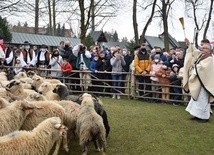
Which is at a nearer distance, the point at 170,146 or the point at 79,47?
the point at 170,146

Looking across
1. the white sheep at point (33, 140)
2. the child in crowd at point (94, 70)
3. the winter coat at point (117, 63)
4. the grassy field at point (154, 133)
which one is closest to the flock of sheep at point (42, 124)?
the white sheep at point (33, 140)

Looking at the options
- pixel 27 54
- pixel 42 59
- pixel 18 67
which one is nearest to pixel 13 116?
pixel 18 67

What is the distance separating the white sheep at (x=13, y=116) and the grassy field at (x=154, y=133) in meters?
1.08

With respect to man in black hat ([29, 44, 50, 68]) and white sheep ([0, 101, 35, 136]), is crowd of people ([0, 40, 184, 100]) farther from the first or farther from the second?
white sheep ([0, 101, 35, 136])

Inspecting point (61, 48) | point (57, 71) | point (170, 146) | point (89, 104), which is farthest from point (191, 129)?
point (61, 48)

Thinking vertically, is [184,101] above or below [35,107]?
below

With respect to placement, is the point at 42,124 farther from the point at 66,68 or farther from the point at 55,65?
the point at 55,65

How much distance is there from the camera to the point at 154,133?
696cm

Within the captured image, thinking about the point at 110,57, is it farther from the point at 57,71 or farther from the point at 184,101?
the point at 184,101

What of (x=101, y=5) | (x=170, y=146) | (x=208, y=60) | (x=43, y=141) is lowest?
(x=170, y=146)

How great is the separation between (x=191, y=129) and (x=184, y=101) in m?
3.07

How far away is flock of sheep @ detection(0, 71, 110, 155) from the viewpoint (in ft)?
13.3

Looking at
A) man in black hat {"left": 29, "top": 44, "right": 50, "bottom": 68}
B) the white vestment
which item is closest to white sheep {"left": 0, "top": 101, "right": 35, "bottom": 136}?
the white vestment

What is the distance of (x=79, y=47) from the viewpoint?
12.1 m
